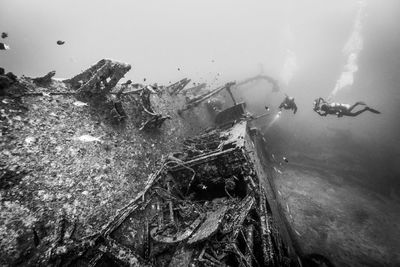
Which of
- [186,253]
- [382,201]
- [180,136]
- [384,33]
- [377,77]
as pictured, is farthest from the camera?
[384,33]

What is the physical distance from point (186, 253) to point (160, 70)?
147 feet

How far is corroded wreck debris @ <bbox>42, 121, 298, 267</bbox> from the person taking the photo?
3777 millimetres

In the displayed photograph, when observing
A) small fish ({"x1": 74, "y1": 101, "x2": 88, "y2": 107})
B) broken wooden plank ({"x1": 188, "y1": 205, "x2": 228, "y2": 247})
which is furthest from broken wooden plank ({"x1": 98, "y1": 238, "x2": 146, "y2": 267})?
small fish ({"x1": 74, "y1": 101, "x2": 88, "y2": 107})

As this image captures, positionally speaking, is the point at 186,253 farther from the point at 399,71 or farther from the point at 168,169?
the point at 399,71

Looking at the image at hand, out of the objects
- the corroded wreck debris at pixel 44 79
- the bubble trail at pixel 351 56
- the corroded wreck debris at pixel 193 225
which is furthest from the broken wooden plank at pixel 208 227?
the bubble trail at pixel 351 56

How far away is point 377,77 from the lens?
20.5 meters

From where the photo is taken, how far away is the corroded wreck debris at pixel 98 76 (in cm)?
517

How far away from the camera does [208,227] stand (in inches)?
169

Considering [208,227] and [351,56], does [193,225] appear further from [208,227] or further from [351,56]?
[351,56]

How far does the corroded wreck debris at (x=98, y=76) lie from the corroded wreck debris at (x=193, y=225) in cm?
249

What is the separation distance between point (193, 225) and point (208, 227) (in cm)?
38

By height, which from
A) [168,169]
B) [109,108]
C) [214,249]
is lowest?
[214,249]

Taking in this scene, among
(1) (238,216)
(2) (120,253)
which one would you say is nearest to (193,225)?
(1) (238,216)

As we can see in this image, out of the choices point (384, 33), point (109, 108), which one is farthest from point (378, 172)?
point (384, 33)
